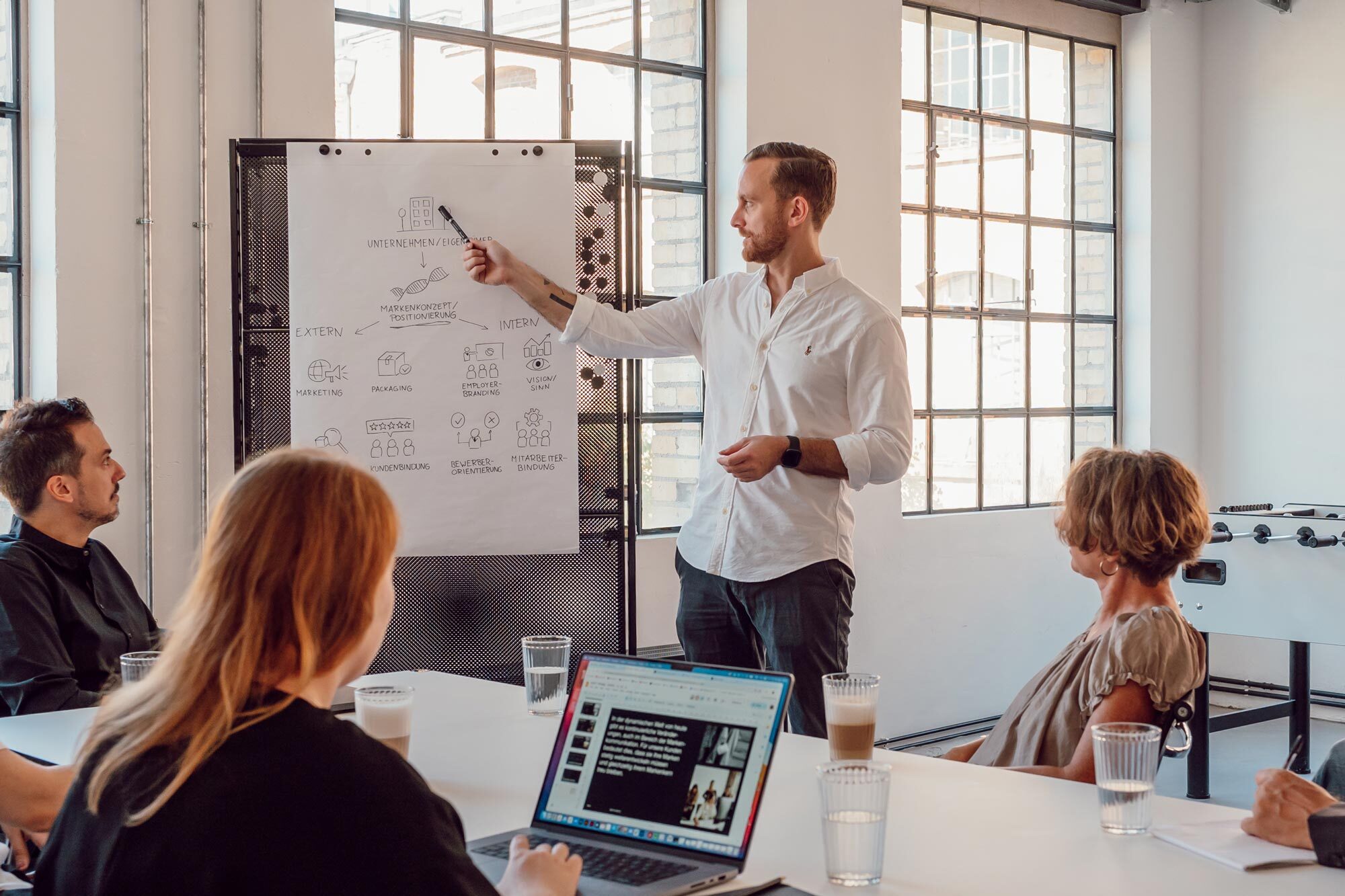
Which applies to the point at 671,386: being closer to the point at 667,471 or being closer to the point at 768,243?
the point at 667,471

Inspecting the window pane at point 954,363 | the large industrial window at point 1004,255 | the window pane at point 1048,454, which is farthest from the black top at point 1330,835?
the window pane at point 1048,454

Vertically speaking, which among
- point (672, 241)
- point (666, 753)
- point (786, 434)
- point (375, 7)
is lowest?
point (666, 753)

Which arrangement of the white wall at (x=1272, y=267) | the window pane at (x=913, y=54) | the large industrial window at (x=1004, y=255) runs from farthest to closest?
the white wall at (x=1272, y=267) → the large industrial window at (x=1004, y=255) → the window pane at (x=913, y=54)

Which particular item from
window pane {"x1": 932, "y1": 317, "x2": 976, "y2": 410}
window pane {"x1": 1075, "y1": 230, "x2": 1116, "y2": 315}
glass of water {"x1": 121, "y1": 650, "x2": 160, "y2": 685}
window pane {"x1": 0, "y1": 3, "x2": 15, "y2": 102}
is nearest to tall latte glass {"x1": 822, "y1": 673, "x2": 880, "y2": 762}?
glass of water {"x1": 121, "y1": 650, "x2": 160, "y2": 685}

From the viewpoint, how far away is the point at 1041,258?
18.8 ft

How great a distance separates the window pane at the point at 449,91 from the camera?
4.02 metres

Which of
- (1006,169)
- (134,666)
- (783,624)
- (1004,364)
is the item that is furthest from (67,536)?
(1006,169)

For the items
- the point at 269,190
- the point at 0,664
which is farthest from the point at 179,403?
the point at 0,664

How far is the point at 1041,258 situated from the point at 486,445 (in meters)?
3.29

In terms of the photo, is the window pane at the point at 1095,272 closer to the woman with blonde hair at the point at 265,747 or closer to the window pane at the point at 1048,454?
the window pane at the point at 1048,454

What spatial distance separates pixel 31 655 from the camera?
2430mm

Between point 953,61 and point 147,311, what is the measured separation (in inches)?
137

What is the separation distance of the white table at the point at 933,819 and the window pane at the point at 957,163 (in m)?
3.73

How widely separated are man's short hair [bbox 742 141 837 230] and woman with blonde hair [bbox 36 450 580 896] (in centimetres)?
208
